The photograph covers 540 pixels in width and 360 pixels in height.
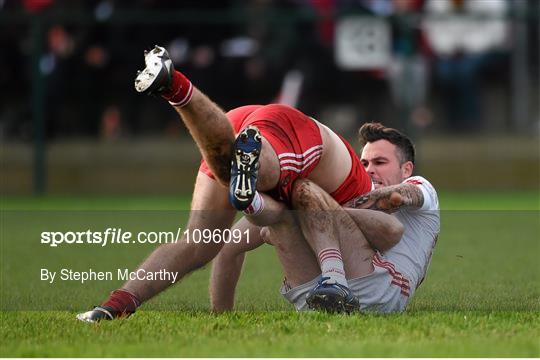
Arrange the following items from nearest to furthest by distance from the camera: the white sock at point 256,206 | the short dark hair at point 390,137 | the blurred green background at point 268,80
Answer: the white sock at point 256,206
the short dark hair at point 390,137
the blurred green background at point 268,80

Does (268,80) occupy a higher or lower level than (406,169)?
lower

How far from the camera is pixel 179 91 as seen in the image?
5.57 metres

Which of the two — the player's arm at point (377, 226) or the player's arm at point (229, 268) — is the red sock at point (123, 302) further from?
the player's arm at point (377, 226)

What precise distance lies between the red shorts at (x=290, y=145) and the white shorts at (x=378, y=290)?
1.27 ft

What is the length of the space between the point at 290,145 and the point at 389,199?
52 cm

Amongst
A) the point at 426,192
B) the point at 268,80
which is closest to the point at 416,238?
the point at 426,192

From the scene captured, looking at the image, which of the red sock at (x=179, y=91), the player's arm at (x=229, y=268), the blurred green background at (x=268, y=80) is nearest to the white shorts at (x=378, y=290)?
the player's arm at (x=229, y=268)

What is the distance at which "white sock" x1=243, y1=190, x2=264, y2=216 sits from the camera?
18.2ft

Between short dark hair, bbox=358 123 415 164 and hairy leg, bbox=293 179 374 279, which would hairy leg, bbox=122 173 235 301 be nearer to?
hairy leg, bbox=293 179 374 279

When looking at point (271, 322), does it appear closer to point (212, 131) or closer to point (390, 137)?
point (212, 131)

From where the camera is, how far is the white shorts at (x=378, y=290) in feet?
19.2

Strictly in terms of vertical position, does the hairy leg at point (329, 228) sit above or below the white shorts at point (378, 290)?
above

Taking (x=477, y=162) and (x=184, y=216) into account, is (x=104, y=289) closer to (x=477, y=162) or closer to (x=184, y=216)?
(x=184, y=216)

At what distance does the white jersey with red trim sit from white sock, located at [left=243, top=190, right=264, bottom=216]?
0.76 m
